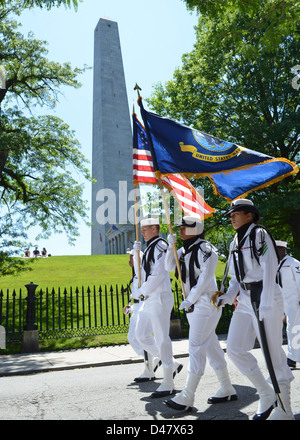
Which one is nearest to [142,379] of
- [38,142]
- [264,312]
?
[264,312]

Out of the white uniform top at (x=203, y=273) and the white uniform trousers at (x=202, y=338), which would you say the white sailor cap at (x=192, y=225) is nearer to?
the white uniform top at (x=203, y=273)

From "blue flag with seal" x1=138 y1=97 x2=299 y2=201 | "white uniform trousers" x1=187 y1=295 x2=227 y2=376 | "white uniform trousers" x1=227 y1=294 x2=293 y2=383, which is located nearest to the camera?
"white uniform trousers" x1=227 y1=294 x2=293 y2=383

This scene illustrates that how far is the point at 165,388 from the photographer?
5078 millimetres

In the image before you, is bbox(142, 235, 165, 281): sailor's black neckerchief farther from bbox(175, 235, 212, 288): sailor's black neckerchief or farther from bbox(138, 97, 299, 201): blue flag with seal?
bbox(138, 97, 299, 201): blue flag with seal

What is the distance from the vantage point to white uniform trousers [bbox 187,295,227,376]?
4.43m

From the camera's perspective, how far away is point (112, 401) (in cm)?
482

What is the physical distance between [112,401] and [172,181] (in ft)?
10.2

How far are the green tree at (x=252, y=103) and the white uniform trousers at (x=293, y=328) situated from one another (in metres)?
7.19

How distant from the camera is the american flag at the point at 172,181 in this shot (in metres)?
5.80

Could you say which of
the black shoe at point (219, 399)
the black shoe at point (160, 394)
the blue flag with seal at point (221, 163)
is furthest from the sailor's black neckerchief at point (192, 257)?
the black shoe at point (160, 394)

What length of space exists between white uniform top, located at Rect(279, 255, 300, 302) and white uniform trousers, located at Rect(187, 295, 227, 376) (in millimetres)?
2882

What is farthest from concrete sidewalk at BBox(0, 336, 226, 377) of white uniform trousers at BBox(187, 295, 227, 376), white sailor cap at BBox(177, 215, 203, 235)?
white sailor cap at BBox(177, 215, 203, 235)

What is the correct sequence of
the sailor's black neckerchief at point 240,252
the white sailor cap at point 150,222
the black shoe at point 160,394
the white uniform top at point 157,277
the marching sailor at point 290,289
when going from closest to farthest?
the sailor's black neckerchief at point 240,252, the black shoe at point 160,394, the white uniform top at point 157,277, the white sailor cap at point 150,222, the marching sailor at point 290,289

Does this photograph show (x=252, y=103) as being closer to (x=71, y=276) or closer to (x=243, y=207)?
(x=243, y=207)
